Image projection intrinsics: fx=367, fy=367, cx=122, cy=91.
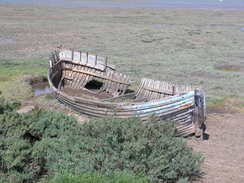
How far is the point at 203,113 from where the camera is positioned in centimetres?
1062

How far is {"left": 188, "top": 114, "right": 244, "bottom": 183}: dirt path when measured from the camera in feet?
28.6

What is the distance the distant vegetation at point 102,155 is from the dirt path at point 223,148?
41.1 inches

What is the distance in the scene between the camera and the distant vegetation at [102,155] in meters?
6.76

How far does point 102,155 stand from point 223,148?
4882mm

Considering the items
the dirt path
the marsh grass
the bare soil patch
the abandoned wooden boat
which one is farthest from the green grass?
the bare soil patch

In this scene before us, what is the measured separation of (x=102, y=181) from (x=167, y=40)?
81.2 ft

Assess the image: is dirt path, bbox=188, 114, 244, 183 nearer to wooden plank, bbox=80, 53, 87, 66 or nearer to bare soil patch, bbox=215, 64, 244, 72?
wooden plank, bbox=80, 53, 87, 66

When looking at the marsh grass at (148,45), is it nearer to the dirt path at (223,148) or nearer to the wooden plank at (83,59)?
the dirt path at (223,148)

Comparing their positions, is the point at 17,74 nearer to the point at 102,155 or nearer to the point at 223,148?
the point at 223,148

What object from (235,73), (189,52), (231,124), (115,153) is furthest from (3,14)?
(115,153)

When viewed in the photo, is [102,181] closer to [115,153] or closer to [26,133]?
[115,153]

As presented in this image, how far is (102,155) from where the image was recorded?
23.0 feet

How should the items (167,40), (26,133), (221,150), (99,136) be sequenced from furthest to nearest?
1. (167,40)
2. (221,150)
3. (26,133)
4. (99,136)

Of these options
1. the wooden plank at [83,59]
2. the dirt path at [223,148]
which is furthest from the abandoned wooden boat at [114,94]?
the dirt path at [223,148]
